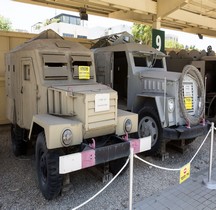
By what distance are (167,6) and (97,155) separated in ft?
22.3

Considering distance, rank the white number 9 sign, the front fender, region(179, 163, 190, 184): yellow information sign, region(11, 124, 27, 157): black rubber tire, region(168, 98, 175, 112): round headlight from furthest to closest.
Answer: the white number 9 sign, region(11, 124, 27, 157): black rubber tire, region(168, 98, 175, 112): round headlight, region(179, 163, 190, 184): yellow information sign, the front fender

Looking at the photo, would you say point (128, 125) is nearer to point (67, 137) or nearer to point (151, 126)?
point (67, 137)

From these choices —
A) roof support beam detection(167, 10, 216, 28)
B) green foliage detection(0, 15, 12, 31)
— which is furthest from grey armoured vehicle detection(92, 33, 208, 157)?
green foliage detection(0, 15, 12, 31)

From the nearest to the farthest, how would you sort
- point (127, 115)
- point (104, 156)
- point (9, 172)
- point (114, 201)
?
point (104, 156) → point (114, 201) → point (127, 115) → point (9, 172)

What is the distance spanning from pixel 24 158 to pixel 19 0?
5.05m

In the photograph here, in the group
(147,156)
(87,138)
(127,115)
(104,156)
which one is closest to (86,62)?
(127,115)

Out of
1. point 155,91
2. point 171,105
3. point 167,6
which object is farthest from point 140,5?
point 171,105

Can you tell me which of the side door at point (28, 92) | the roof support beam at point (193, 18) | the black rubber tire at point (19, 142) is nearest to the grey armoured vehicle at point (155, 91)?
the side door at point (28, 92)

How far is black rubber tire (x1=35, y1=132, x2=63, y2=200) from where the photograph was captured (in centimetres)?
305

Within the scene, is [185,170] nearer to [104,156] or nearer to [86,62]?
[104,156]

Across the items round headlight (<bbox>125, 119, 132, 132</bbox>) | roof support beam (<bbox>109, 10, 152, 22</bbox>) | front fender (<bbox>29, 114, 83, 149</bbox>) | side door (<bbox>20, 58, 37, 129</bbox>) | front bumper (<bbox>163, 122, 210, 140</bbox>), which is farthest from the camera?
roof support beam (<bbox>109, 10, 152, 22</bbox>)

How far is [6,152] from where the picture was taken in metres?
5.14

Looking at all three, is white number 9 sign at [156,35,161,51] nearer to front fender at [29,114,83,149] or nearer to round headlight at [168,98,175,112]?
round headlight at [168,98,175,112]

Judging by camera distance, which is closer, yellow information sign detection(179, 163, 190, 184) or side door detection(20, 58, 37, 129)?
yellow information sign detection(179, 163, 190, 184)
